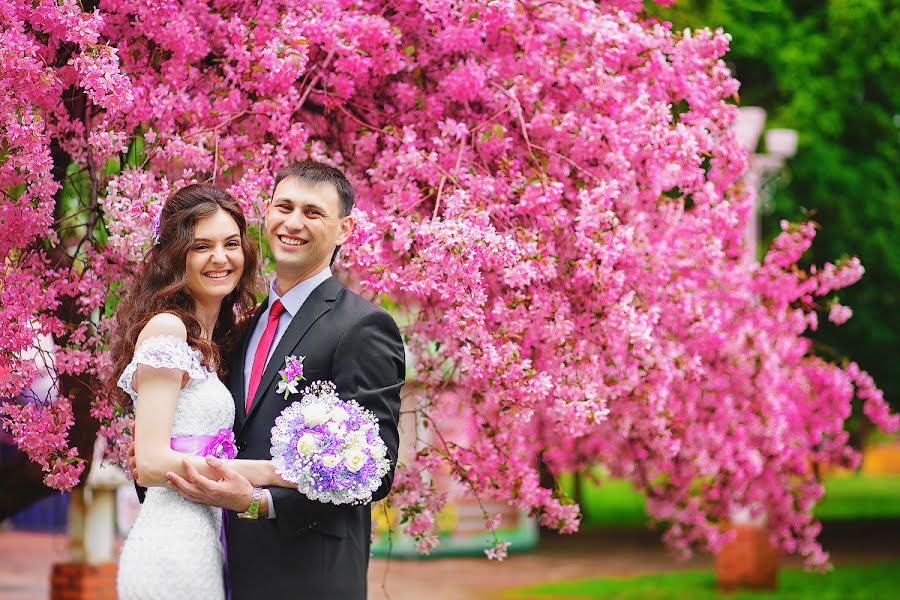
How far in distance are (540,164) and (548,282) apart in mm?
609

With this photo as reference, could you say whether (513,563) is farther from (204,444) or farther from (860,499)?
(860,499)

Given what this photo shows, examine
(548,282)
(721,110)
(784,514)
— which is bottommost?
(784,514)

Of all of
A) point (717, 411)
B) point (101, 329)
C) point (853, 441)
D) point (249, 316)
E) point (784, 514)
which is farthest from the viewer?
point (853, 441)

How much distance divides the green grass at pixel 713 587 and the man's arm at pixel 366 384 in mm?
11763

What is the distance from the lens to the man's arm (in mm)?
3832

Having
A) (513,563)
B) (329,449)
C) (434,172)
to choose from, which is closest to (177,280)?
(329,449)

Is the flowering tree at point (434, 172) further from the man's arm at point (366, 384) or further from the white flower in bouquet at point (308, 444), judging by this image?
the white flower in bouquet at point (308, 444)

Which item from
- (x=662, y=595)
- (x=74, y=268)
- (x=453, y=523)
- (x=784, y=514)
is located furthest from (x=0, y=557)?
(x=74, y=268)

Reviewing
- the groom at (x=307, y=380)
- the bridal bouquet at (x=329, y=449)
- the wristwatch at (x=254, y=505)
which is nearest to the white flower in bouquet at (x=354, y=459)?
the bridal bouquet at (x=329, y=449)

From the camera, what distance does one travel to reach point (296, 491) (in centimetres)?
381

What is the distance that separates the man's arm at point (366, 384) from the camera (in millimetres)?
3832

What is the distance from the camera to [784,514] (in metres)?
10.5

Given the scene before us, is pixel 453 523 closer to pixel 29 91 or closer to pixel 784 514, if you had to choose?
pixel 784 514

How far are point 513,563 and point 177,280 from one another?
16536 millimetres
